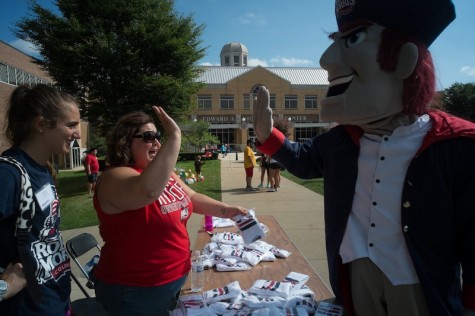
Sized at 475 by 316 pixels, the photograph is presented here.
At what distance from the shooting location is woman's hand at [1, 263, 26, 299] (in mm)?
1469

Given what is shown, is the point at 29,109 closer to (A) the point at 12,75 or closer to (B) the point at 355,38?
(B) the point at 355,38

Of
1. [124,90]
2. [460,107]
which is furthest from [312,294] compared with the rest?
[460,107]

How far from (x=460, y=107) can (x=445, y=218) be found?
4100 centimetres

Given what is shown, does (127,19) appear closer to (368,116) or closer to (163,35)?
(163,35)

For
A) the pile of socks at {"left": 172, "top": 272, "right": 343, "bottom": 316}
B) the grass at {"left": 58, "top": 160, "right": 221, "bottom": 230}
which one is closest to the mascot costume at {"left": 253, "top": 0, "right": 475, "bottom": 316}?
the pile of socks at {"left": 172, "top": 272, "right": 343, "bottom": 316}

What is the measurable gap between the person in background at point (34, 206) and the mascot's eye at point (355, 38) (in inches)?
60.3

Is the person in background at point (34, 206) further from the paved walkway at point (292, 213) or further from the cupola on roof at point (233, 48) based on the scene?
the cupola on roof at point (233, 48)

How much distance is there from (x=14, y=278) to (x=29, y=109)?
0.83 meters

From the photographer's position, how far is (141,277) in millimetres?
1973

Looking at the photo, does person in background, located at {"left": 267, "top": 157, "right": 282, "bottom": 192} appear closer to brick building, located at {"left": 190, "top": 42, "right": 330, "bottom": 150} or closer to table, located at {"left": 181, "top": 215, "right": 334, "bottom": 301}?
table, located at {"left": 181, "top": 215, "right": 334, "bottom": 301}

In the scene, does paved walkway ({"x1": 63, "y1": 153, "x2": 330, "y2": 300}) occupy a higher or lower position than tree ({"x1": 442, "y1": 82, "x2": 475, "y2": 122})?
lower

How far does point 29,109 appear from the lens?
5.55ft

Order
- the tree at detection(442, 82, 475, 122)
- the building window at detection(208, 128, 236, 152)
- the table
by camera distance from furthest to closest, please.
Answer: the building window at detection(208, 128, 236, 152) < the tree at detection(442, 82, 475, 122) < the table

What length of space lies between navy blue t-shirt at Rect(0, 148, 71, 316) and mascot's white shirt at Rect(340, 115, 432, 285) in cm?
155
